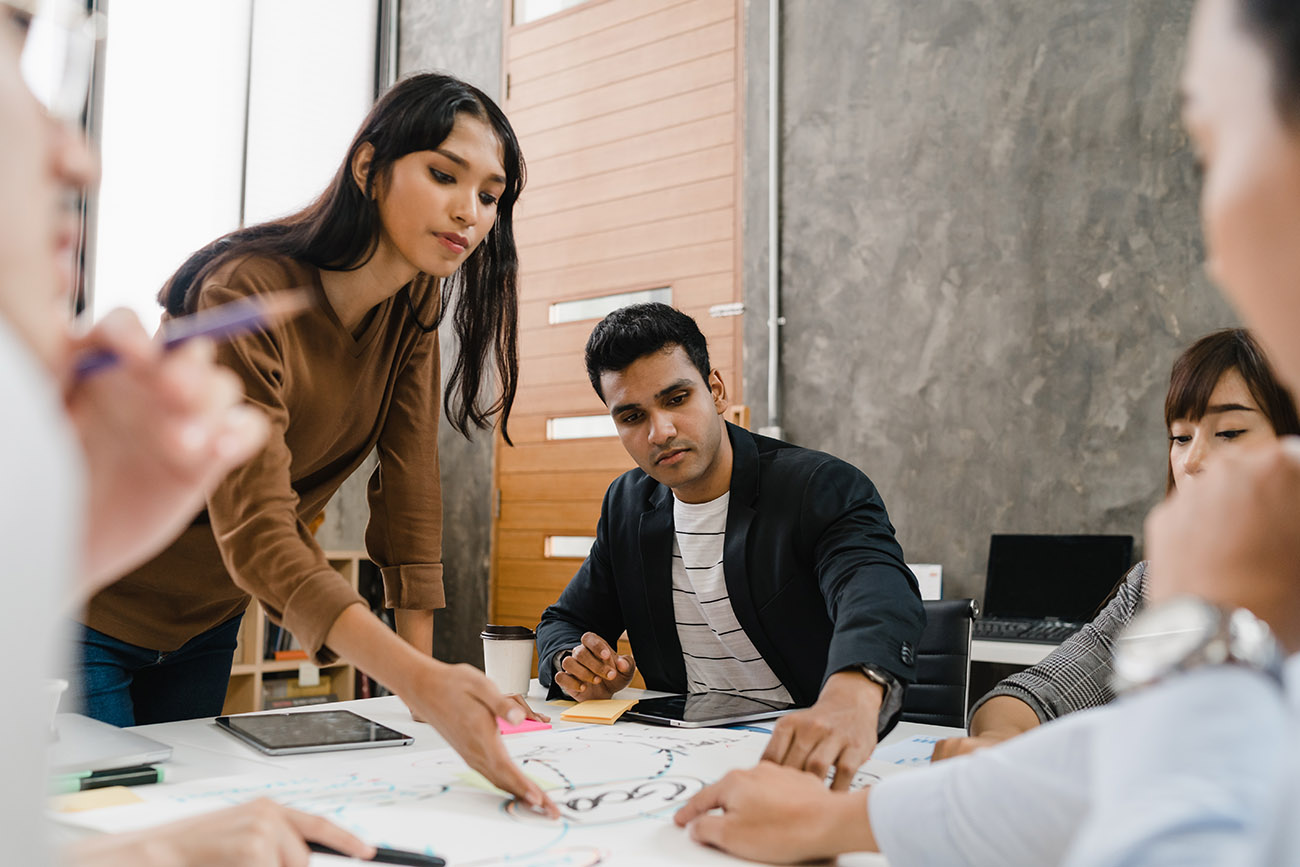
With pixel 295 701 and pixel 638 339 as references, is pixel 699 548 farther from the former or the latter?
pixel 295 701

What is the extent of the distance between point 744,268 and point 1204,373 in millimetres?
2468

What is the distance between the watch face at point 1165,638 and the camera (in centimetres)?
40

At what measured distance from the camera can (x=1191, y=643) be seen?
40cm

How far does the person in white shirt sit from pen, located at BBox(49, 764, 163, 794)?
0.72 meters

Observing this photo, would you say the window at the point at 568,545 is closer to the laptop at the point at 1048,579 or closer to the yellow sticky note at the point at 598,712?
the laptop at the point at 1048,579

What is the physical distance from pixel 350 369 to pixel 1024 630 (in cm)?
206

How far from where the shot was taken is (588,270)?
4.30m

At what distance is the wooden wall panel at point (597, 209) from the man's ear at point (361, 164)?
8.13 ft

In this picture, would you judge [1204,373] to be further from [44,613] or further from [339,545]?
[339,545]

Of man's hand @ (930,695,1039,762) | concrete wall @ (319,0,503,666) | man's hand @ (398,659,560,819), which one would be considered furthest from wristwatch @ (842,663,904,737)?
concrete wall @ (319,0,503,666)

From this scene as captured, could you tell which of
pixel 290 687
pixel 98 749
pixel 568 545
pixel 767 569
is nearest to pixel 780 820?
pixel 98 749

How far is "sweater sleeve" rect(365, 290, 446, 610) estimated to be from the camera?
1573 millimetres

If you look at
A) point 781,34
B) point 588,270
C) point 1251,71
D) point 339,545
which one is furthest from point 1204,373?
point 339,545

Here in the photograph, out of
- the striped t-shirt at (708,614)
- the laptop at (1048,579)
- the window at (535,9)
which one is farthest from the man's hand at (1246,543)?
the window at (535,9)
